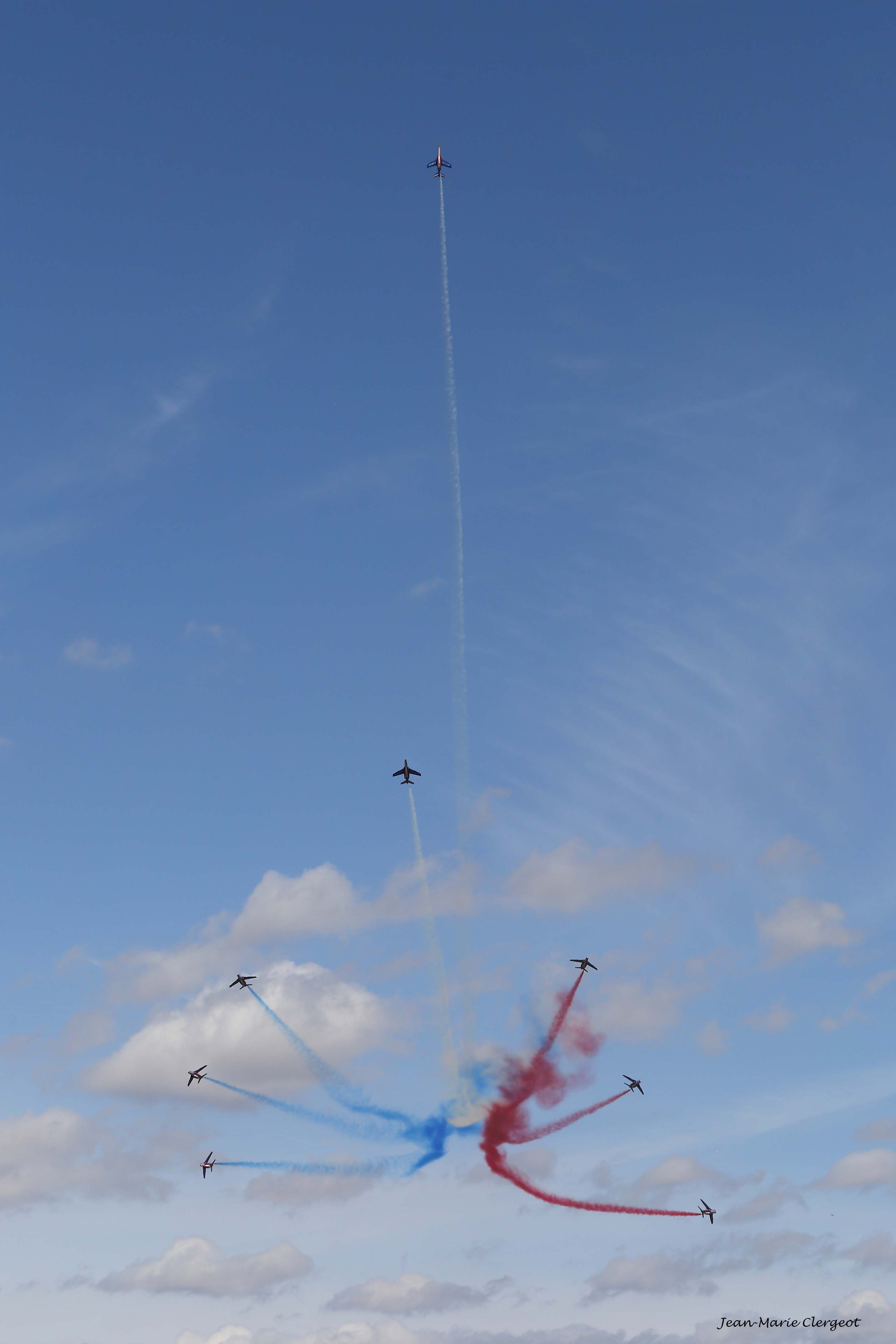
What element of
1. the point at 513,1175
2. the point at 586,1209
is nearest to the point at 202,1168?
the point at 513,1175

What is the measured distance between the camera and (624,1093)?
188750mm

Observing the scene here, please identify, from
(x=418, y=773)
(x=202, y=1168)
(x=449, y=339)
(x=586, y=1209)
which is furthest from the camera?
(x=202, y=1168)

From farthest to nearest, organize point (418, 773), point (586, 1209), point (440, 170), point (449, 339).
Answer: point (418, 773) < point (586, 1209) < point (440, 170) < point (449, 339)

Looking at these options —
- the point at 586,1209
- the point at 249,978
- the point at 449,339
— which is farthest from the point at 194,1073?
the point at 449,339

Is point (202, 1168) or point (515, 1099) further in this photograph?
point (202, 1168)

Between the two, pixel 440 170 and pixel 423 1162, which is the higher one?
pixel 440 170

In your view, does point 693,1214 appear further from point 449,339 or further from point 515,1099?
point 449,339

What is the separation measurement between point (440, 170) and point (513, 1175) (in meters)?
177

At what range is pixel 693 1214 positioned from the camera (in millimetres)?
182000

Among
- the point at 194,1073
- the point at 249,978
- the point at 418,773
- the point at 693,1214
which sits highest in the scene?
the point at 418,773

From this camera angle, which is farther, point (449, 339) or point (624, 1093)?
point (624, 1093)

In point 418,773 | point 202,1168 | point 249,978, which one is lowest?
point 202,1168

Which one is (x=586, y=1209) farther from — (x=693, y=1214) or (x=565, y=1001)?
(x=565, y=1001)

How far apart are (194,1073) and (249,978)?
20.5 meters
